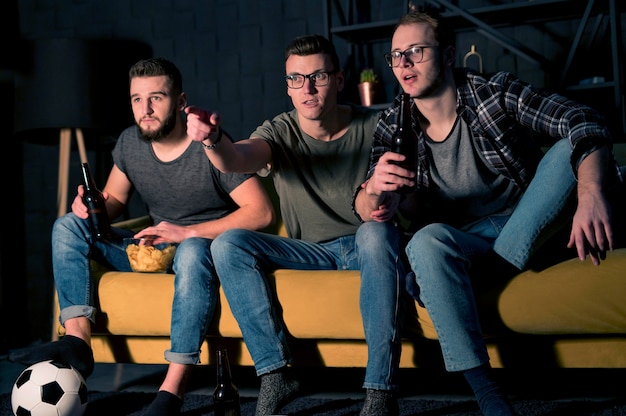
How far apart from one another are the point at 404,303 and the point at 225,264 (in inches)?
20.0

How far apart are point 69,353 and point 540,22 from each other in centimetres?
241

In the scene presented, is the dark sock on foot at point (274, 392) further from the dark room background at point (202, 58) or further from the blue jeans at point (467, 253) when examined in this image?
the dark room background at point (202, 58)

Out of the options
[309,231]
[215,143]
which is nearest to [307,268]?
[309,231]

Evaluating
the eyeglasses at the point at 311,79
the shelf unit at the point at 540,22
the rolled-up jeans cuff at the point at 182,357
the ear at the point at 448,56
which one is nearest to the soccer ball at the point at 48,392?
the rolled-up jeans cuff at the point at 182,357

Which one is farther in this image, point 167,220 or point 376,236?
point 167,220

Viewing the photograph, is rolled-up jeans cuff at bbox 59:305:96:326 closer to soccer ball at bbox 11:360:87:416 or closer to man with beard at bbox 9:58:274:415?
man with beard at bbox 9:58:274:415

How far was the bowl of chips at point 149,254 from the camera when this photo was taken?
2113 mm

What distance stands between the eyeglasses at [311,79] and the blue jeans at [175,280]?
554mm

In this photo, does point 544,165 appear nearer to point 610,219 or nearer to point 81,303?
point 610,219

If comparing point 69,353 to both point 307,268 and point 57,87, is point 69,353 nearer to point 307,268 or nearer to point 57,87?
point 307,268

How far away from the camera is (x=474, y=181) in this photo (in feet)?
6.34

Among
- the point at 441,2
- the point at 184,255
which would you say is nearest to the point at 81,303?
the point at 184,255

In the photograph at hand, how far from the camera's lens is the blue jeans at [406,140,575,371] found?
1.61 m

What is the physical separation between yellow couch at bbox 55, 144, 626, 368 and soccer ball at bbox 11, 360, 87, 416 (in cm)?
32
